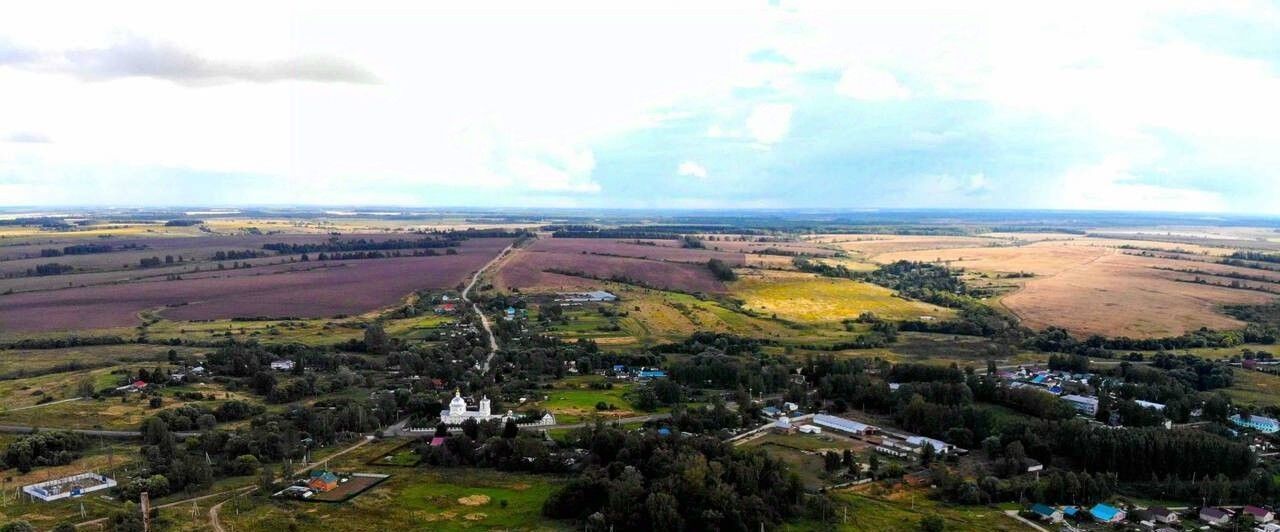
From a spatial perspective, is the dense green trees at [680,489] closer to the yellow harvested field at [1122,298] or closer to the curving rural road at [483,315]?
the curving rural road at [483,315]

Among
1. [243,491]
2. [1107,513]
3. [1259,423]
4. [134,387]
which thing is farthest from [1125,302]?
[134,387]

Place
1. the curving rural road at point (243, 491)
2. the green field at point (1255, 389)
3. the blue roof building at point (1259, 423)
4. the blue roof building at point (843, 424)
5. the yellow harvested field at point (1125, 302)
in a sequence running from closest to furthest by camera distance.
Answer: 1. the curving rural road at point (243, 491)
2. the blue roof building at point (1259, 423)
3. the blue roof building at point (843, 424)
4. the green field at point (1255, 389)
5. the yellow harvested field at point (1125, 302)

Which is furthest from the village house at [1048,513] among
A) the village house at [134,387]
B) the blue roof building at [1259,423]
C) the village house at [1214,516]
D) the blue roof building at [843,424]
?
the village house at [134,387]

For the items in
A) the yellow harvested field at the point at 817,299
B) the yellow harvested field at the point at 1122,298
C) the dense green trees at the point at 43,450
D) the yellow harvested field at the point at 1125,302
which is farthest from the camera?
the yellow harvested field at the point at 817,299

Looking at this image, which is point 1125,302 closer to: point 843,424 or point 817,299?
point 817,299

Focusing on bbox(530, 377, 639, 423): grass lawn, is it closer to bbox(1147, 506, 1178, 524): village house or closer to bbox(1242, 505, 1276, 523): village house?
bbox(1147, 506, 1178, 524): village house

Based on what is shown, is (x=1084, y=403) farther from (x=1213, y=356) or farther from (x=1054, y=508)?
(x=1213, y=356)
